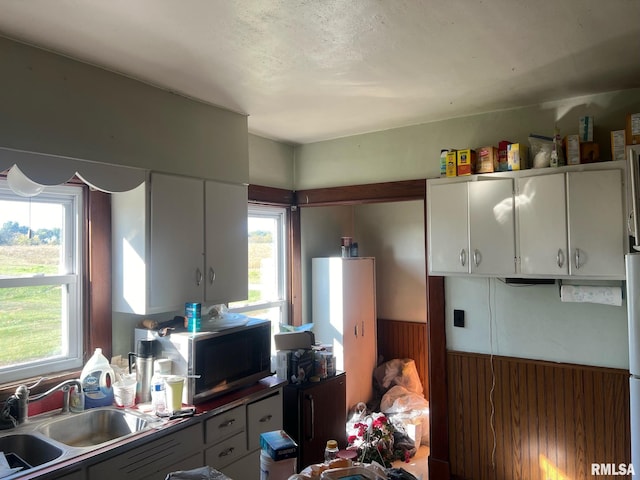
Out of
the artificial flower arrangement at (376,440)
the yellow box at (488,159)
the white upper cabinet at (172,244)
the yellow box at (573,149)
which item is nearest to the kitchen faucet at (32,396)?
the white upper cabinet at (172,244)

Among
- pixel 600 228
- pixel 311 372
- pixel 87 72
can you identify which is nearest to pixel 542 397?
pixel 600 228

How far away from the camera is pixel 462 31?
1848mm

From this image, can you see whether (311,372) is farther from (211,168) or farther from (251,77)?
(251,77)

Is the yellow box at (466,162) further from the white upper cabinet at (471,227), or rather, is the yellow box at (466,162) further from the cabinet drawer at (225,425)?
the cabinet drawer at (225,425)

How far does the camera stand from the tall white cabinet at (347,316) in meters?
3.96

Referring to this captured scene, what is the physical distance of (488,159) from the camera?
9.12ft

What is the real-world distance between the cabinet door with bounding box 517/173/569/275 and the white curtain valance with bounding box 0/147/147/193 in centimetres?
217

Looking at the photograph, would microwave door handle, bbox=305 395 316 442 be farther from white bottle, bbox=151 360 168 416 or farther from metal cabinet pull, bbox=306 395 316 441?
white bottle, bbox=151 360 168 416

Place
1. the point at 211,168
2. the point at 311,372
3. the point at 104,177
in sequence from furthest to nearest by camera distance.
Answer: the point at 311,372 → the point at 211,168 → the point at 104,177

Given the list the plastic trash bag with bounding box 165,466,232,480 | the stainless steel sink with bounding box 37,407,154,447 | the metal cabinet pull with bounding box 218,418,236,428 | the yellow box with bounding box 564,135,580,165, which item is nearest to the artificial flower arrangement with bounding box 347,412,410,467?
the metal cabinet pull with bounding box 218,418,236,428

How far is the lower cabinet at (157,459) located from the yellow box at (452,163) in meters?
2.11

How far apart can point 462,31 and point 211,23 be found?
1.03m

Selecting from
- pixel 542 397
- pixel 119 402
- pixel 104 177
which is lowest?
pixel 542 397

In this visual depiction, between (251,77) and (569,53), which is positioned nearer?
(569,53)
